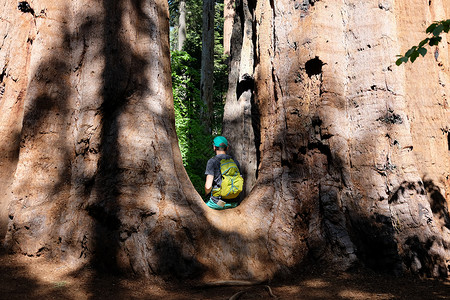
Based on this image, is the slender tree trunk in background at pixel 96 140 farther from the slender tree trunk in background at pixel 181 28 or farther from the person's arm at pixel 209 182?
the slender tree trunk in background at pixel 181 28

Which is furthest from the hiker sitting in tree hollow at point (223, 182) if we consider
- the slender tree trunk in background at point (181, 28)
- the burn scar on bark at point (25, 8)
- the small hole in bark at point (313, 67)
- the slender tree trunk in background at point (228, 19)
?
the slender tree trunk in background at point (181, 28)

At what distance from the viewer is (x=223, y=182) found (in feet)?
17.3

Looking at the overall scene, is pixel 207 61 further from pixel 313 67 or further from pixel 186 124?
pixel 313 67

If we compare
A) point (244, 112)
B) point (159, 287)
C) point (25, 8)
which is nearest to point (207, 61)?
point (244, 112)

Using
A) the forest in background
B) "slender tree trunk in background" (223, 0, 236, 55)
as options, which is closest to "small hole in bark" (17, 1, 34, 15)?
the forest in background

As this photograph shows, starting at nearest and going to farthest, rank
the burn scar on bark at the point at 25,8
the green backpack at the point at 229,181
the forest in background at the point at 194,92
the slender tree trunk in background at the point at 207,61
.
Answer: the burn scar on bark at the point at 25,8
the green backpack at the point at 229,181
the forest in background at the point at 194,92
the slender tree trunk in background at the point at 207,61

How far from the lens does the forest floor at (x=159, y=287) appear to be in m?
3.12

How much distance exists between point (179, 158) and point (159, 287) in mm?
1491

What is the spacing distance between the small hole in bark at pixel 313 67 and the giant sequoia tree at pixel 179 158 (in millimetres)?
17

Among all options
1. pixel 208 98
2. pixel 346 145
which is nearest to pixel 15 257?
pixel 346 145

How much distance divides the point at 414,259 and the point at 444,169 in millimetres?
1659

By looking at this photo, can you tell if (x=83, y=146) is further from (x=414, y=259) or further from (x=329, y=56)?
(x=414, y=259)

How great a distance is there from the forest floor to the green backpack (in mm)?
1738

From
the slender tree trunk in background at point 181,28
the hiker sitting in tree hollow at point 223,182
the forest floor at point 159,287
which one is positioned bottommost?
the forest floor at point 159,287
